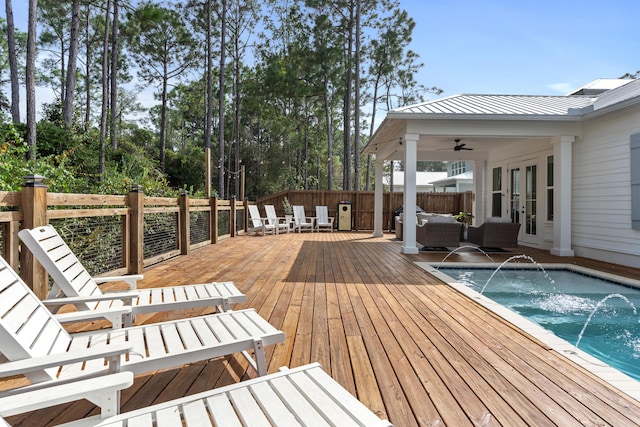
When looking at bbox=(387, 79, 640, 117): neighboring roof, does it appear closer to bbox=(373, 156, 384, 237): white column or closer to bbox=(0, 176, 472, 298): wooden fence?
bbox=(373, 156, 384, 237): white column

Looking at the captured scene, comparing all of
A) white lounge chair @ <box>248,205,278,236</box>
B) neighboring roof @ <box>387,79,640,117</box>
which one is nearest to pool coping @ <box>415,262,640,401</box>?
neighboring roof @ <box>387,79,640,117</box>

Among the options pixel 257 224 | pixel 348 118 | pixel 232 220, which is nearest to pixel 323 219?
pixel 257 224

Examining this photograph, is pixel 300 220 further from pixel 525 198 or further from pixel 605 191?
pixel 605 191

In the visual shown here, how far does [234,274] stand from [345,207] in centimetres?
854

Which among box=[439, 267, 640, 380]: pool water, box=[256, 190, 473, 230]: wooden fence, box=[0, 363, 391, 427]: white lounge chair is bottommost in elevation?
box=[439, 267, 640, 380]: pool water

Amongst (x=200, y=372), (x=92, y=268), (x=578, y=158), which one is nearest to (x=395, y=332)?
(x=200, y=372)

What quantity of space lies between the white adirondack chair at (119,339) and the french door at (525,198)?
26.6 feet

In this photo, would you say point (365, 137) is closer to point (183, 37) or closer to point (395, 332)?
point (183, 37)

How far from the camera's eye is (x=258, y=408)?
46.8 inches

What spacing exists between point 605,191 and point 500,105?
2.50 meters

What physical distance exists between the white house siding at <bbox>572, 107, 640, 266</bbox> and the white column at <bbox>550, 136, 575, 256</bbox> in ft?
0.66

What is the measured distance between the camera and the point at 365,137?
28109mm

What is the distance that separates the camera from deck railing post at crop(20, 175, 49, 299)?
2.85 metres

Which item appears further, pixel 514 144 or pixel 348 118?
pixel 348 118
